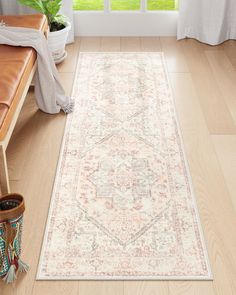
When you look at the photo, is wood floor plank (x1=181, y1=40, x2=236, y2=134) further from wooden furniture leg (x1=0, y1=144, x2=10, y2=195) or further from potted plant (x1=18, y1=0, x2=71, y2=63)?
wooden furniture leg (x1=0, y1=144, x2=10, y2=195)

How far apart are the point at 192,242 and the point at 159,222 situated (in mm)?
180

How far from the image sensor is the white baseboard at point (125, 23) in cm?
408

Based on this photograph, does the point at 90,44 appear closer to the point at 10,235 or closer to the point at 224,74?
the point at 224,74

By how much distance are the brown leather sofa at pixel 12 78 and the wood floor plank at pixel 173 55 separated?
102cm

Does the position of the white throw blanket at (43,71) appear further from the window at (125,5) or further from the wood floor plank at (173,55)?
the window at (125,5)

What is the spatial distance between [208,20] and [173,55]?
0.41 metres

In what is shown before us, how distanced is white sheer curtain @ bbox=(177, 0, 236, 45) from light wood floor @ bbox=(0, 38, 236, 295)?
8 cm

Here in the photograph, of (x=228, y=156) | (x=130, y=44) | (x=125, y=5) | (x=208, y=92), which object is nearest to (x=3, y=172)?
(x=228, y=156)

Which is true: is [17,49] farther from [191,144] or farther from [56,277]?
[56,277]

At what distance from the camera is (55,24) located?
3648mm

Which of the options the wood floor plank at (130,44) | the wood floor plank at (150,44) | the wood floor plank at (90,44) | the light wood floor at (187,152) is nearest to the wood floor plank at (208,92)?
the light wood floor at (187,152)

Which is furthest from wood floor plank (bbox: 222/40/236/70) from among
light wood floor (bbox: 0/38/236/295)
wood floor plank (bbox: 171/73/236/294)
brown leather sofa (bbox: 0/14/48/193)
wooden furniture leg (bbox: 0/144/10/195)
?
wooden furniture leg (bbox: 0/144/10/195)

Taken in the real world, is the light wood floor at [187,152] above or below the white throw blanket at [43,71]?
below

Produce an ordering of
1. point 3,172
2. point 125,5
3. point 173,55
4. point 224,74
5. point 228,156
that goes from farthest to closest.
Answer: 1. point 125,5
2. point 173,55
3. point 224,74
4. point 228,156
5. point 3,172
